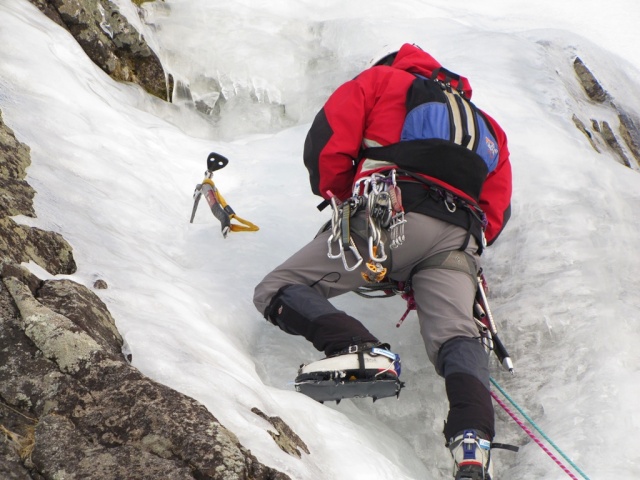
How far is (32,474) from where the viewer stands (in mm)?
1617

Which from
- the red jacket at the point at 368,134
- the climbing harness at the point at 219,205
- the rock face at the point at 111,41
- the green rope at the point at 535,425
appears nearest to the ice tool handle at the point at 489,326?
the green rope at the point at 535,425

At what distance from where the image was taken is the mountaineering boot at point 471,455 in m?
2.33

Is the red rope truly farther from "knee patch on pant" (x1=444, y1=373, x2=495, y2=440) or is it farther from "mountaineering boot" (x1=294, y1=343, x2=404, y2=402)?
"mountaineering boot" (x1=294, y1=343, x2=404, y2=402)

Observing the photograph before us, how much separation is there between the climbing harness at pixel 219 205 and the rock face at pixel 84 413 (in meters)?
1.99

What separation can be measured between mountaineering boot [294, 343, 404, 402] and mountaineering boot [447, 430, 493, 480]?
330 mm

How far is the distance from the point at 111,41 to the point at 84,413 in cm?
484

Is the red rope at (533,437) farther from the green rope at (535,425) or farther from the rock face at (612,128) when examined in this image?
the rock face at (612,128)

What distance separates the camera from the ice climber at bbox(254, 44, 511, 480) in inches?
106

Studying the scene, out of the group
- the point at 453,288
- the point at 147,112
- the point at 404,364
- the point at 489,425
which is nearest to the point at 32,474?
the point at 489,425

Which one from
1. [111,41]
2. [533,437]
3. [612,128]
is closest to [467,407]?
[533,437]

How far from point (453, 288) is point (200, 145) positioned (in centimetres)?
307

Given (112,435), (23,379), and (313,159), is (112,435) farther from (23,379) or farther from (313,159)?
(313,159)

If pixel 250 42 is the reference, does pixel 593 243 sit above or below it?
above

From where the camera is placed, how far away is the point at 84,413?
1817 millimetres
